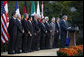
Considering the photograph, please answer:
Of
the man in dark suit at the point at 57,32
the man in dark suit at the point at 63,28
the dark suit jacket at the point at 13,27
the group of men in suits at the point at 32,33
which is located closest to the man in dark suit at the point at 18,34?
the group of men in suits at the point at 32,33

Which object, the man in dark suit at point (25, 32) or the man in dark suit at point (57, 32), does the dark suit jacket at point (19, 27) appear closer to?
the man in dark suit at point (25, 32)

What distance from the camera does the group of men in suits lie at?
42.2ft

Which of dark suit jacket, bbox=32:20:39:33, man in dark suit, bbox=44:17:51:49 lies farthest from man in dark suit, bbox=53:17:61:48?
dark suit jacket, bbox=32:20:39:33

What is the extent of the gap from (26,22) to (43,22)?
2.23m

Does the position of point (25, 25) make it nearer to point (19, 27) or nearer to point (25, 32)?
point (25, 32)

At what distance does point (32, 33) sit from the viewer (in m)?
14.0

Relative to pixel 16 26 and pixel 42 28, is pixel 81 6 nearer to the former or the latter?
pixel 42 28

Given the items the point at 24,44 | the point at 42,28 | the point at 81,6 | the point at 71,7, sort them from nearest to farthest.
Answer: the point at 24,44
the point at 42,28
the point at 81,6
the point at 71,7

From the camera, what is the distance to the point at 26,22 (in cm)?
1350

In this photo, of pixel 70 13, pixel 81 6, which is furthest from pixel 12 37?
pixel 70 13

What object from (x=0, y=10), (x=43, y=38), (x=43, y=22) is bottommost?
(x=43, y=38)

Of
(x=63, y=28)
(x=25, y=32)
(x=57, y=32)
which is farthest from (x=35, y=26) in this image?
(x=57, y=32)

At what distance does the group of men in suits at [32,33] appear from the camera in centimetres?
1287

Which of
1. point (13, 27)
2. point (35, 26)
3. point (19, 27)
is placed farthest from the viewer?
point (35, 26)
